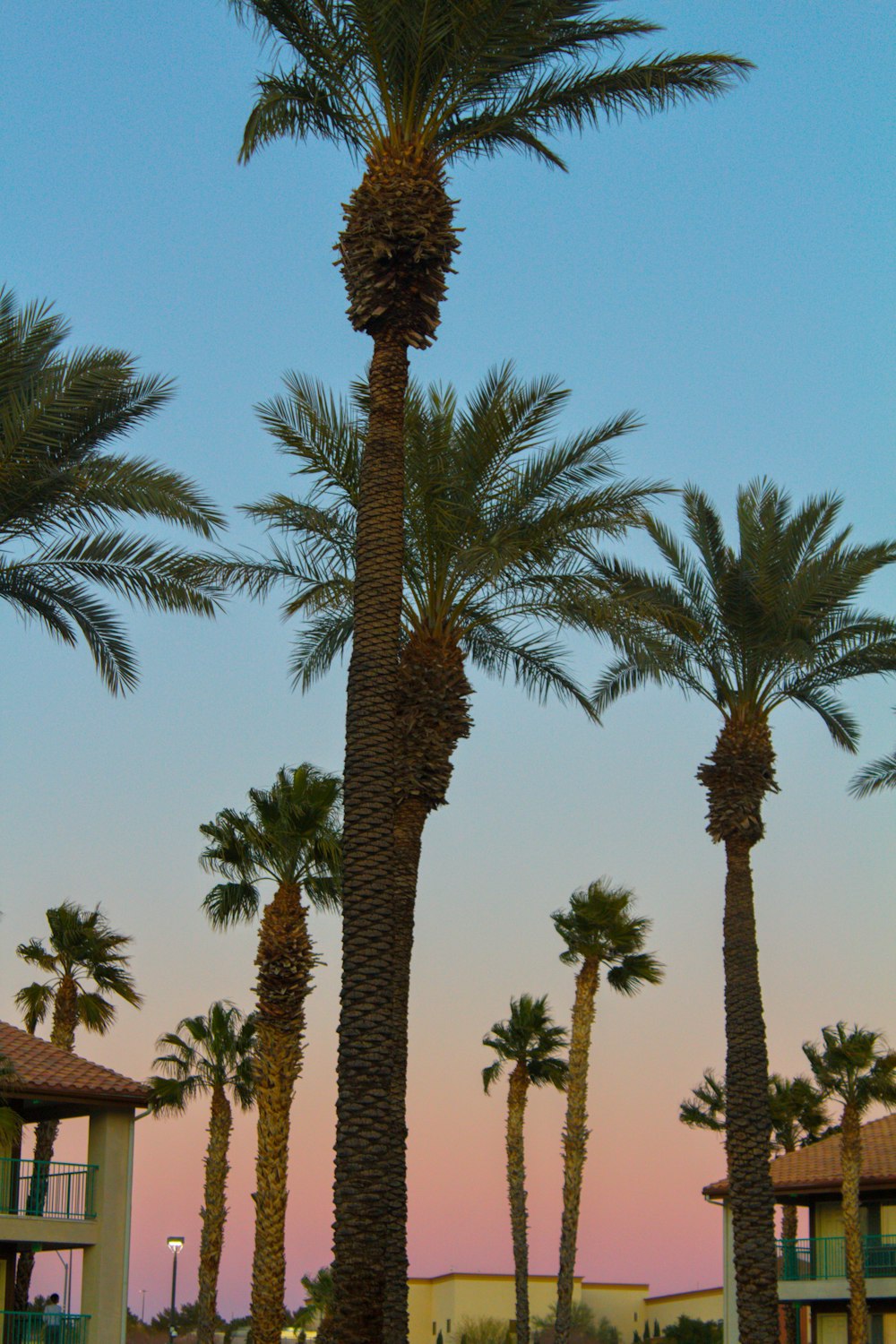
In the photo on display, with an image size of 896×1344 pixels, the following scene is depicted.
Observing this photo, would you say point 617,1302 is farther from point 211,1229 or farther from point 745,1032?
point 745,1032

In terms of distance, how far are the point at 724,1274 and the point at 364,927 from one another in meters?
28.0

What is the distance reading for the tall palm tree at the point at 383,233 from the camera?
1548cm

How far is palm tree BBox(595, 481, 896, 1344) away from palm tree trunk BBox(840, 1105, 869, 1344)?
10031 millimetres

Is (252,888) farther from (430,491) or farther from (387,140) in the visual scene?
(387,140)

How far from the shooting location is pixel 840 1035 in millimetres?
34438

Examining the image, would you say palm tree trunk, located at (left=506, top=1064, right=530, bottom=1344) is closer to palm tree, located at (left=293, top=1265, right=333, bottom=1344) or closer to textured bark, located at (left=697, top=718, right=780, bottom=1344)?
palm tree, located at (left=293, top=1265, right=333, bottom=1344)

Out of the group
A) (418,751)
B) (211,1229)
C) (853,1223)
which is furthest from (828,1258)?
(418,751)

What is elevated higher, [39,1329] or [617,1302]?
[39,1329]

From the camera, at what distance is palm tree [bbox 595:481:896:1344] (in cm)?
2577

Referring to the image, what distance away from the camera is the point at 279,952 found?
99.9 ft

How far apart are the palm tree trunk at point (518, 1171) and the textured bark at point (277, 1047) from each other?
15.2m

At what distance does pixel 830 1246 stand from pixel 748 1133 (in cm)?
1511

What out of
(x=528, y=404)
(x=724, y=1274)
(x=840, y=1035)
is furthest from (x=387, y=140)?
(x=724, y=1274)

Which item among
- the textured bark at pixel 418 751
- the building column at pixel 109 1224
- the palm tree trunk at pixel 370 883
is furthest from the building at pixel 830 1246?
the palm tree trunk at pixel 370 883
